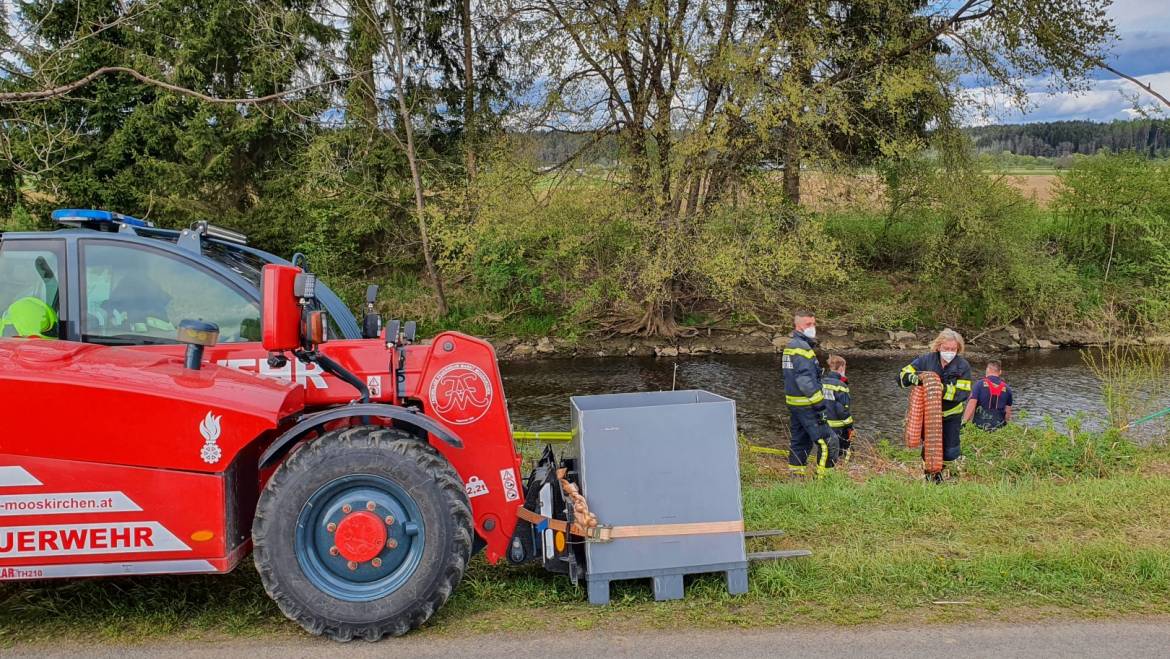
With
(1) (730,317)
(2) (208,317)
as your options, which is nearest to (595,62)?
(1) (730,317)

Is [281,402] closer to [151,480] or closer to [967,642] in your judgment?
[151,480]

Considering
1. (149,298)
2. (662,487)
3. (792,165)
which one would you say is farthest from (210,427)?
(792,165)

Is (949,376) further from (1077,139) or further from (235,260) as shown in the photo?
(1077,139)

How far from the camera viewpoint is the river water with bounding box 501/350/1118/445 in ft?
47.1

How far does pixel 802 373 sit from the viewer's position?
892 centimetres

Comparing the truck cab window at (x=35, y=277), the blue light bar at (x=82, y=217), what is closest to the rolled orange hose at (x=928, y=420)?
the blue light bar at (x=82, y=217)

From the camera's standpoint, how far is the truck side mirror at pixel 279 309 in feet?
12.8

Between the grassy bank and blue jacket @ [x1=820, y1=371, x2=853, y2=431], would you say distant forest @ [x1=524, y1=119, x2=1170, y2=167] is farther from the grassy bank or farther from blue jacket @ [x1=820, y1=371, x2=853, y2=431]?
the grassy bank

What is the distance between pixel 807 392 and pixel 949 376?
144 cm

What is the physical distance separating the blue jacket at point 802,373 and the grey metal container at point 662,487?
14.8 ft

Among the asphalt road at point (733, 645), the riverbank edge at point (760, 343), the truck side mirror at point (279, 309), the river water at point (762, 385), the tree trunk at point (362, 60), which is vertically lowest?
the river water at point (762, 385)

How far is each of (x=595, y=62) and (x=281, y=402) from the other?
18122 mm

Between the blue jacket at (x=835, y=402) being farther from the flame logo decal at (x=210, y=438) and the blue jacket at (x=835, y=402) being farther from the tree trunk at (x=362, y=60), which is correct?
the tree trunk at (x=362, y=60)

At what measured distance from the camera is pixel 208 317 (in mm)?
4695
